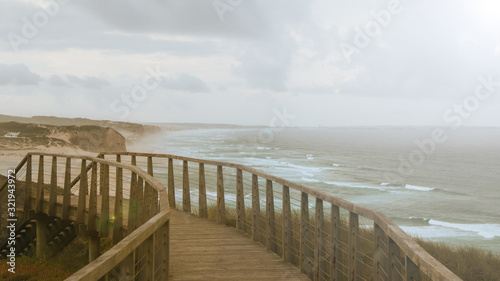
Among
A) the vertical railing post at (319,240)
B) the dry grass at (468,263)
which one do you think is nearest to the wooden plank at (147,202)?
the vertical railing post at (319,240)

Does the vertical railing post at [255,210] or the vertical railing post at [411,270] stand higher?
the vertical railing post at [411,270]

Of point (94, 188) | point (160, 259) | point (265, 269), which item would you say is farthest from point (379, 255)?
point (94, 188)

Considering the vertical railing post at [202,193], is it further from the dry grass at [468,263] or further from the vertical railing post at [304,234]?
the dry grass at [468,263]

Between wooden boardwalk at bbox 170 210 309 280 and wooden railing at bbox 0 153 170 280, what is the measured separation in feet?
1.92

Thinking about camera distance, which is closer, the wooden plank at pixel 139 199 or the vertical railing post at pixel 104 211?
the wooden plank at pixel 139 199

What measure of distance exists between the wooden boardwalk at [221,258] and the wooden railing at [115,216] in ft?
1.92

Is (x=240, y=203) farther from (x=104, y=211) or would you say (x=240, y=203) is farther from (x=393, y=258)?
(x=393, y=258)

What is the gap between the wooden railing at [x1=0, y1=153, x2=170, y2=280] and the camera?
275 cm

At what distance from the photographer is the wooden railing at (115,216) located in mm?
2752

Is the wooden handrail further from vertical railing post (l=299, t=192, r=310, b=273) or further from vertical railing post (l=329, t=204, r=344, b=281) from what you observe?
vertical railing post (l=299, t=192, r=310, b=273)

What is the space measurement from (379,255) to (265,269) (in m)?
2.26

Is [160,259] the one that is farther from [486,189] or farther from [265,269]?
[486,189]

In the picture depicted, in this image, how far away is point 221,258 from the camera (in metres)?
5.98

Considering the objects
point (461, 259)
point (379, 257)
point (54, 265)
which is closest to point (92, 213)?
point (54, 265)
